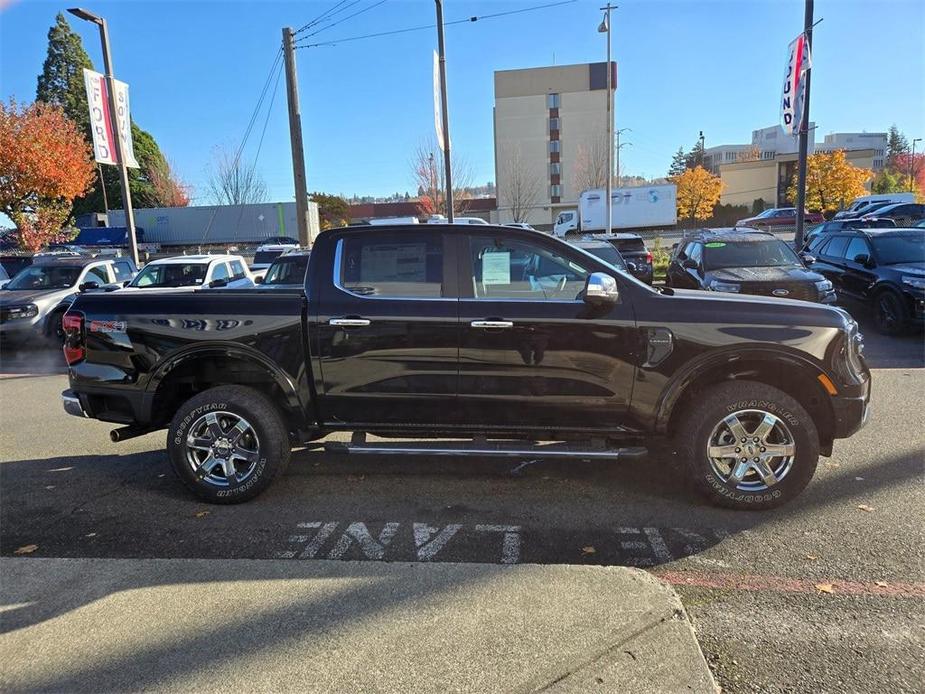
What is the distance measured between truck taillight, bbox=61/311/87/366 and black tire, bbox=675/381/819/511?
14.2 feet

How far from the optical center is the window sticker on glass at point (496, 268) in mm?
4309

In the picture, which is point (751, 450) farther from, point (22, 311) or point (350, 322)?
point (22, 311)

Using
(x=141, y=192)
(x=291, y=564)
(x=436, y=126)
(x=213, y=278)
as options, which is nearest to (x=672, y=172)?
(x=141, y=192)

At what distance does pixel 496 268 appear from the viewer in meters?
4.33

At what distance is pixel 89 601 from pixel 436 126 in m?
15.9

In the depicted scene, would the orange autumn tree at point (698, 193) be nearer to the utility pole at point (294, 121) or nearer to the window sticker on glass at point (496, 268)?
the utility pole at point (294, 121)

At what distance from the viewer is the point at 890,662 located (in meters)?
2.62

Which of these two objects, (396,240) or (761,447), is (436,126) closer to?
(396,240)

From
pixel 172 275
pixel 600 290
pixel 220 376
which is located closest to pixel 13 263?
pixel 172 275

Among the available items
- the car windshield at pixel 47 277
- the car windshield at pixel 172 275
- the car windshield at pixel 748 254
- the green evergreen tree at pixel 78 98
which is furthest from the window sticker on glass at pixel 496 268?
the green evergreen tree at pixel 78 98

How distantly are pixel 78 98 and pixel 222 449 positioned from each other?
59321 mm

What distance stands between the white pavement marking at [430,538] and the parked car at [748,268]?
7.47 m

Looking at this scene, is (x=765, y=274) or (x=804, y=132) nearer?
(x=765, y=274)

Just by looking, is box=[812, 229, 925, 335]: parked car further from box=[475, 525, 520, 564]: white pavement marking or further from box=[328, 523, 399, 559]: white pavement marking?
box=[328, 523, 399, 559]: white pavement marking
